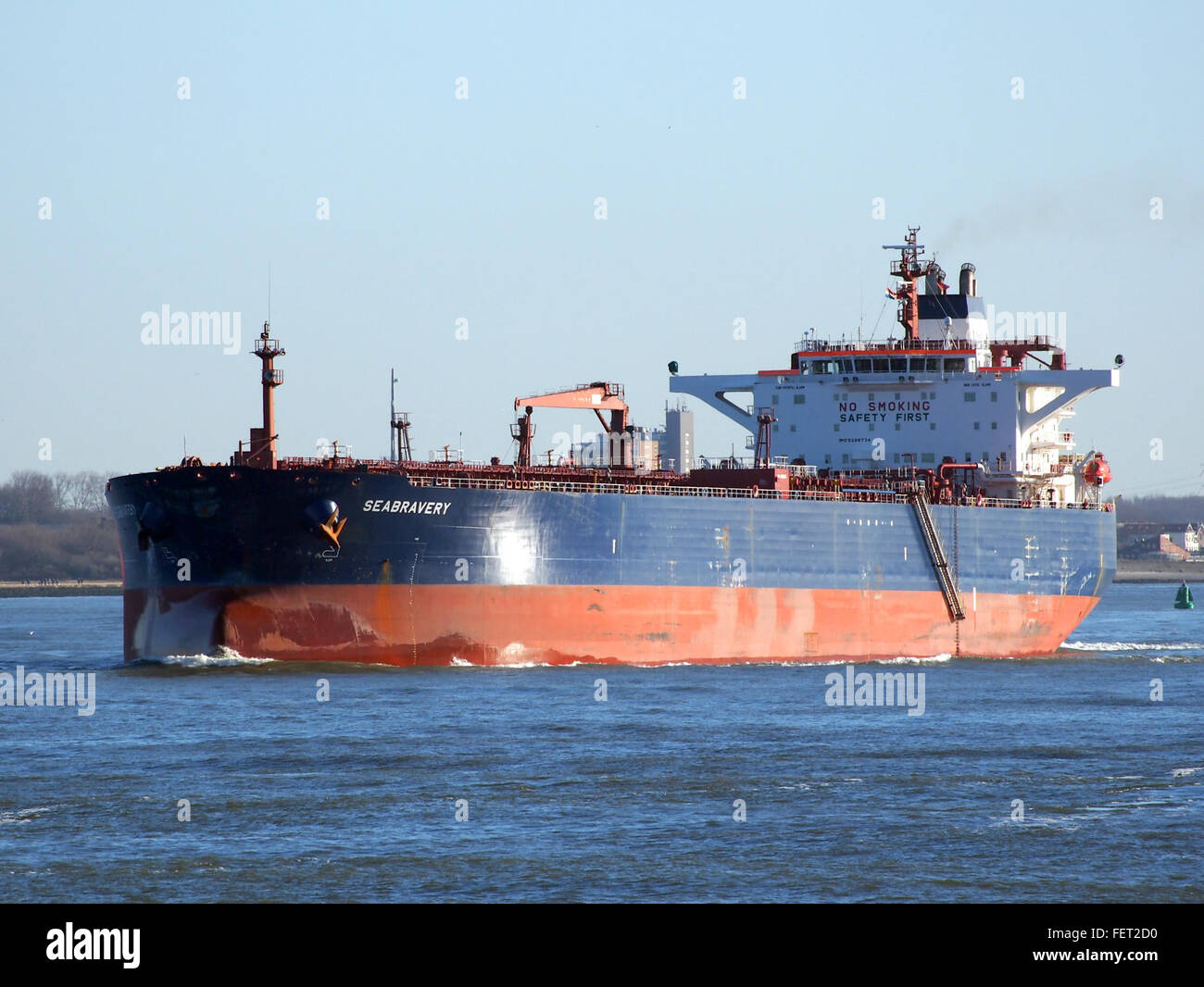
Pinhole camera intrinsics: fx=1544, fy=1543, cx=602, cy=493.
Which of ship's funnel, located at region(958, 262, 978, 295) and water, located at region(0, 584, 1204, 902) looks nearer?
water, located at region(0, 584, 1204, 902)

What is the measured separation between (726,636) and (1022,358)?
15.7m

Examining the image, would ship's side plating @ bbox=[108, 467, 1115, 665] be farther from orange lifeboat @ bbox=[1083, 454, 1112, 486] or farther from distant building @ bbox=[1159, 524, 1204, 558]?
distant building @ bbox=[1159, 524, 1204, 558]

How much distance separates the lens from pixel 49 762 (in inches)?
766

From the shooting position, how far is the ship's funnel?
4272cm

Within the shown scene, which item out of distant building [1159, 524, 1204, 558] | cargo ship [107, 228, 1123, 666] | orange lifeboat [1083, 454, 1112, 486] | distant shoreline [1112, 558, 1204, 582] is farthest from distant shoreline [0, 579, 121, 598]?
distant building [1159, 524, 1204, 558]

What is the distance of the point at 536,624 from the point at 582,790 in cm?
1173

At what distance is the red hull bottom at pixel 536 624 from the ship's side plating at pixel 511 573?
1.4 inches

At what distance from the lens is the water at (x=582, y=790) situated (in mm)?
13609

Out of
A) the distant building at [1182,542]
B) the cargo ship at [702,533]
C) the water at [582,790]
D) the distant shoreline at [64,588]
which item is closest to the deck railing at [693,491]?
the cargo ship at [702,533]

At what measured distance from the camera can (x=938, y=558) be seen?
35.8 m

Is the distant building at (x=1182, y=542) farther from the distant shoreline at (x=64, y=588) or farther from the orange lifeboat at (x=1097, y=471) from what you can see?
the orange lifeboat at (x=1097, y=471)

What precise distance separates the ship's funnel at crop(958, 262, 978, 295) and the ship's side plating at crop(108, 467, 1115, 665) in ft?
30.2

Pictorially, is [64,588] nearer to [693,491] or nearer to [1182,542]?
[693,491]
